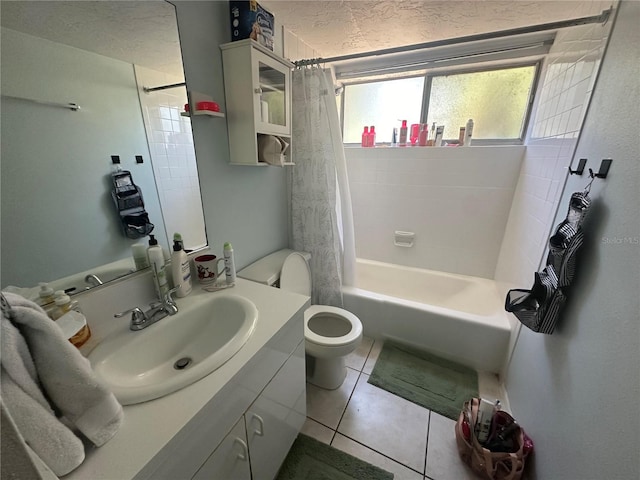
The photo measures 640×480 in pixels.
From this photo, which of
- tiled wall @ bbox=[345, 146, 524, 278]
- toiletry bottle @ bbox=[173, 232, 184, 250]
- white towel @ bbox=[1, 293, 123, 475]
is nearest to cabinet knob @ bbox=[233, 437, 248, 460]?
white towel @ bbox=[1, 293, 123, 475]

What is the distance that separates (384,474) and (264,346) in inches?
37.3

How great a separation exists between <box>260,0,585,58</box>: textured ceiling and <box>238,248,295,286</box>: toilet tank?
1336 millimetres

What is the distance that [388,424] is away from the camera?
4.72ft

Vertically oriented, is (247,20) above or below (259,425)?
above

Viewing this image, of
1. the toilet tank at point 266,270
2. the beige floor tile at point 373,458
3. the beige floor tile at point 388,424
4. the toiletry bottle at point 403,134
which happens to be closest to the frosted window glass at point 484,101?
the toiletry bottle at point 403,134

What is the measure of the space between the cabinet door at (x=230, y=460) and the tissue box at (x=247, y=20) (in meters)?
1.51

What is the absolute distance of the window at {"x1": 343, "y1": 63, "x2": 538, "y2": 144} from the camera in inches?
77.8

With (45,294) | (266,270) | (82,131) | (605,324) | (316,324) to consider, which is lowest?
(316,324)

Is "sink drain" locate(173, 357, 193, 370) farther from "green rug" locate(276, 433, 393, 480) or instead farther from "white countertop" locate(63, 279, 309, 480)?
"green rug" locate(276, 433, 393, 480)

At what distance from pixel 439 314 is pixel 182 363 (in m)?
1.56

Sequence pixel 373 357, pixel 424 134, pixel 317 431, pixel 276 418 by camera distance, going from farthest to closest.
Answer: pixel 424 134 < pixel 373 357 < pixel 317 431 < pixel 276 418

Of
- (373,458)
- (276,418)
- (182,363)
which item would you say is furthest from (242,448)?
(373,458)

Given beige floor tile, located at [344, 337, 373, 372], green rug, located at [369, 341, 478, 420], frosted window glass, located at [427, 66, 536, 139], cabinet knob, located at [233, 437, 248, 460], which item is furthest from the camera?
frosted window glass, located at [427, 66, 536, 139]

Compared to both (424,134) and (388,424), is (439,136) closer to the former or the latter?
(424,134)
